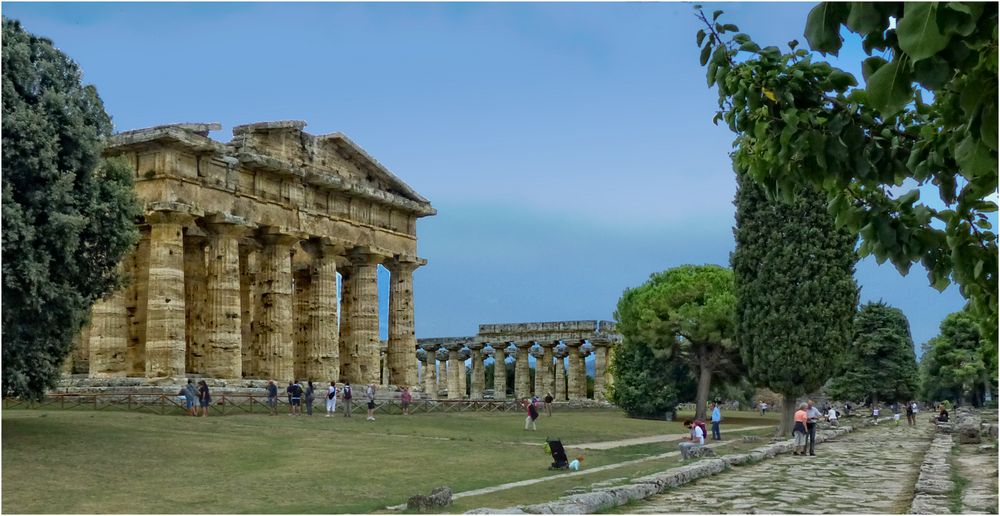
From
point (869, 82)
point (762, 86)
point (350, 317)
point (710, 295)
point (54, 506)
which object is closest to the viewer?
point (869, 82)

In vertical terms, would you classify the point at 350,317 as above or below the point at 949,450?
above

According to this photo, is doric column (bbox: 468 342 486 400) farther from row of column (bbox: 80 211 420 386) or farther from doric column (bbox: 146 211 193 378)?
doric column (bbox: 146 211 193 378)

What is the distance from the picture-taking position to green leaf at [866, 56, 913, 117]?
161 inches

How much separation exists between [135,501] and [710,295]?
134 feet

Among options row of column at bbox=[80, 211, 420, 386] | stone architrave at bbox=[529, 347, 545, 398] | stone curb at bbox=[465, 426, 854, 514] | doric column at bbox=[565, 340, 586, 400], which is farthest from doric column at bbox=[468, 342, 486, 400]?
stone curb at bbox=[465, 426, 854, 514]

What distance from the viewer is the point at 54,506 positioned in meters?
13.4

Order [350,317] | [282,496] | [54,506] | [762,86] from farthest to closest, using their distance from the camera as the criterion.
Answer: [350,317] → [282,496] → [54,506] → [762,86]

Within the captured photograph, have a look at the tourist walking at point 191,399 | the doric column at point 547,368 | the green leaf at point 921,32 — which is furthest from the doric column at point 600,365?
the green leaf at point 921,32

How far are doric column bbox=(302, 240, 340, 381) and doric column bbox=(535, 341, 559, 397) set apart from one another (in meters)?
30.0

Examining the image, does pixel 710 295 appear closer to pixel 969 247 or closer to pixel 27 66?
pixel 27 66

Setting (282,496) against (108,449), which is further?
(108,449)

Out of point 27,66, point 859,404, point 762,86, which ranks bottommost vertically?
point 859,404

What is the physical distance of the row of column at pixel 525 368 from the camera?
237 ft

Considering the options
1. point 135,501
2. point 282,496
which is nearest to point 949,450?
point 282,496
